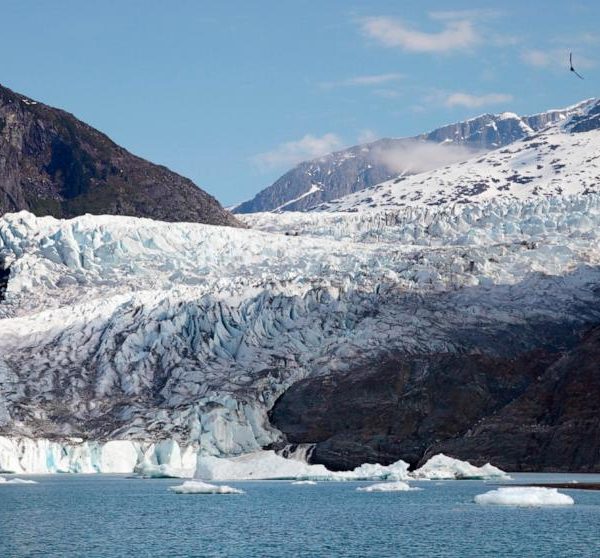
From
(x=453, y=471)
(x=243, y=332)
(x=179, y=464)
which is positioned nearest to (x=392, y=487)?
(x=453, y=471)

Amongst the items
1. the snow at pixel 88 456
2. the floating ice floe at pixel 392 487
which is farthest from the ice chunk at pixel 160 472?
the floating ice floe at pixel 392 487

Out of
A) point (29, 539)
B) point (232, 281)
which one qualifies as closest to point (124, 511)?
point (29, 539)

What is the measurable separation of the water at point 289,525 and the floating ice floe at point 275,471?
1369 cm

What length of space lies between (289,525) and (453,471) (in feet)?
162

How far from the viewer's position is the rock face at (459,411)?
15138cm

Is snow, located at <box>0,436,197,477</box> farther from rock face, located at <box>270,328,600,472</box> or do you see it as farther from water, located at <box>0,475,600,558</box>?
water, located at <box>0,475,600,558</box>

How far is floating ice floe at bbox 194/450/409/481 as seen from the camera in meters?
137

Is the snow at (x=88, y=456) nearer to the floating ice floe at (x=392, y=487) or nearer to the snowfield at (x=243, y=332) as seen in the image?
the snowfield at (x=243, y=332)

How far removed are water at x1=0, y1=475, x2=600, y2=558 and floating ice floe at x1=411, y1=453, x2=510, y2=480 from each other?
1073 centimetres

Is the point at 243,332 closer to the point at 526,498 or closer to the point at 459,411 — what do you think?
the point at 459,411

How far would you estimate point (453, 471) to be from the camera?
136125mm

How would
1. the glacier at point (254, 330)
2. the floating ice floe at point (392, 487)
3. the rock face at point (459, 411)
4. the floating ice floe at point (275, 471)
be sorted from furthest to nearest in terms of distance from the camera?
the glacier at point (254, 330), the rock face at point (459, 411), the floating ice floe at point (275, 471), the floating ice floe at point (392, 487)

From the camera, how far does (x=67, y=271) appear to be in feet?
652

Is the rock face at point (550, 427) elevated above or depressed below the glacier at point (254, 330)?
below
